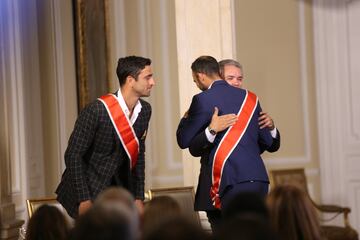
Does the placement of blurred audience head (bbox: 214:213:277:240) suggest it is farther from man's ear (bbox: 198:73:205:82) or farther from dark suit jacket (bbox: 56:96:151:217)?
man's ear (bbox: 198:73:205:82)

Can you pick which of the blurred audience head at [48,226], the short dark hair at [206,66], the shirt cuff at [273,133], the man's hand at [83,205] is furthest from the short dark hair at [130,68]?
the blurred audience head at [48,226]

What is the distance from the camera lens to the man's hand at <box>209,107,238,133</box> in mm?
4062

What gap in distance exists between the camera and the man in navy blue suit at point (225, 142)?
414 centimetres

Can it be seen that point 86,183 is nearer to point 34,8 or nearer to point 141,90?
point 141,90

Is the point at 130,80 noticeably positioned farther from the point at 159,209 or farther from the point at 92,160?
the point at 159,209

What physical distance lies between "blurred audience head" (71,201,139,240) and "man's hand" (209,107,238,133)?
217 cm

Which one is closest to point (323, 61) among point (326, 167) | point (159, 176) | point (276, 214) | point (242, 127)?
point (326, 167)

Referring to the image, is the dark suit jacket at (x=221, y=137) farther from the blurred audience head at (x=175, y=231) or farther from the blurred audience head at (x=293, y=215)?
the blurred audience head at (x=175, y=231)

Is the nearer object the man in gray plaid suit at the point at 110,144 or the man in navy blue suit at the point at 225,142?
the man in gray plaid suit at the point at 110,144

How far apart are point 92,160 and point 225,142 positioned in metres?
0.63

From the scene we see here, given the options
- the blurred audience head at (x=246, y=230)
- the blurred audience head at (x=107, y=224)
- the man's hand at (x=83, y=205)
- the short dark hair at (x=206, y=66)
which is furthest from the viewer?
the short dark hair at (x=206, y=66)

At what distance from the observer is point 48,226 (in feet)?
8.04

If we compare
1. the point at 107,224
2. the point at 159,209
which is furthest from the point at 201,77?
the point at 107,224

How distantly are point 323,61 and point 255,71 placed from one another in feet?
1.99
